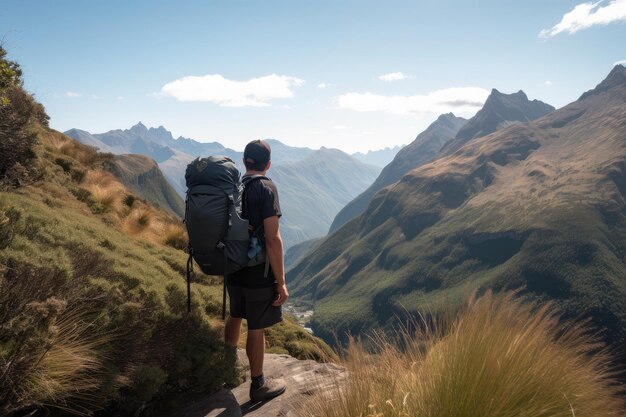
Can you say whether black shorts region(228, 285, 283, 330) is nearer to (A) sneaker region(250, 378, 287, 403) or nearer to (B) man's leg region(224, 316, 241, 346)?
(B) man's leg region(224, 316, 241, 346)

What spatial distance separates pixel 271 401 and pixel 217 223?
8.75 feet

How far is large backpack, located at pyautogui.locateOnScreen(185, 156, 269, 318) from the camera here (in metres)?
5.37

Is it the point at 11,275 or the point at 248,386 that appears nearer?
the point at 11,275

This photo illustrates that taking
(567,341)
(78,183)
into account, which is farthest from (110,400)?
(78,183)

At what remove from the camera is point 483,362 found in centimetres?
360

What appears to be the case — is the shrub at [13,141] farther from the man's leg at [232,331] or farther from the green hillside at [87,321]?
the man's leg at [232,331]

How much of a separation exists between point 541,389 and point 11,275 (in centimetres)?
550

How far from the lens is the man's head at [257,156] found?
6031mm

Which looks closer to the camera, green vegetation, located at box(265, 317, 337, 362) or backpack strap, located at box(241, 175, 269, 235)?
backpack strap, located at box(241, 175, 269, 235)

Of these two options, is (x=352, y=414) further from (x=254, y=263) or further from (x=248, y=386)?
(x=248, y=386)

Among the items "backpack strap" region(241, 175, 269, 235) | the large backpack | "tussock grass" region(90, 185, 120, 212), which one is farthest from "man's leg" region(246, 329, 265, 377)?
"tussock grass" region(90, 185, 120, 212)

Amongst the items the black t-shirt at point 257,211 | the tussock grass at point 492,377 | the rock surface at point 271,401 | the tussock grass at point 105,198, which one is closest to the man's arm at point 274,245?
the black t-shirt at point 257,211

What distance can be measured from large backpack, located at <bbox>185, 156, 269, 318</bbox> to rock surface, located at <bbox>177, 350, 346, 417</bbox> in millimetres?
1725

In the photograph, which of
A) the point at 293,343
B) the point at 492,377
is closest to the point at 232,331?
the point at 293,343
